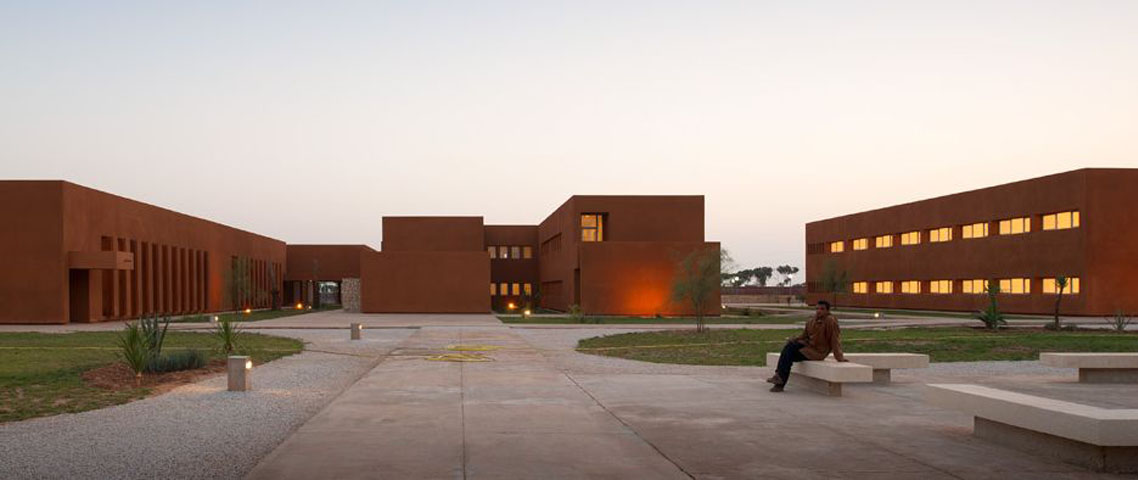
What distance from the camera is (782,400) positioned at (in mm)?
11750

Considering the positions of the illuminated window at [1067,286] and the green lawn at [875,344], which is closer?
the green lawn at [875,344]

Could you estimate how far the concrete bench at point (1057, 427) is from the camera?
718 centimetres

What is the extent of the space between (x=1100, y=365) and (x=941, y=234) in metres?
48.8

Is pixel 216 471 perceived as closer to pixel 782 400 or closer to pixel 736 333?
pixel 782 400

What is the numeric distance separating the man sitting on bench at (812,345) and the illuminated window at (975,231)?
4747 centimetres

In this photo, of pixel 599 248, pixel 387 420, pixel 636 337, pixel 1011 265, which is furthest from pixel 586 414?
pixel 1011 265

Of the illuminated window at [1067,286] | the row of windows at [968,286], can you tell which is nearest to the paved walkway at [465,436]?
the row of windows at [968,286]

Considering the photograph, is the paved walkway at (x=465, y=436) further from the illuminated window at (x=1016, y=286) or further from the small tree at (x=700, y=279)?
the illuminated window at (x=1016, y=286)

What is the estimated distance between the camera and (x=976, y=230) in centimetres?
5597

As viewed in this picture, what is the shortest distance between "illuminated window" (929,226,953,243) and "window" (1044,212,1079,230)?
941cm

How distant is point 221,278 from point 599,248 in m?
28.6

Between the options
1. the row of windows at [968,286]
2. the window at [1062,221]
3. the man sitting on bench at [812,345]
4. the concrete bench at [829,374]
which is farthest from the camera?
the row of windows at [968,286]

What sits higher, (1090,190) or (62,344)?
(1090,190)

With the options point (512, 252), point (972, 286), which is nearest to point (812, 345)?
point (972, 286)
